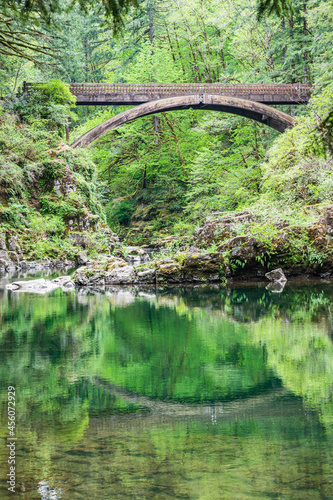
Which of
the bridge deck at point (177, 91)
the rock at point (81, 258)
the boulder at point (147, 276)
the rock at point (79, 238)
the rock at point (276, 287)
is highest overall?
the bridge deck at point (177, 91)

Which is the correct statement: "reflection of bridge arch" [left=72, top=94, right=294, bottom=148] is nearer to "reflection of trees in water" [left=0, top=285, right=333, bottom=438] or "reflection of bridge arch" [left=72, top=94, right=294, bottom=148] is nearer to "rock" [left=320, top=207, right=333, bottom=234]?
"rock" [left=320, top=207, right=333, bottom=234]

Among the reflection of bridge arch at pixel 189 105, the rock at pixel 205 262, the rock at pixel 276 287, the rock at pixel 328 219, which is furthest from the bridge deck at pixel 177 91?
the rock at pixel 276 287

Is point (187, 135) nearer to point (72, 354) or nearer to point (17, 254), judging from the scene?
point (17, 254)

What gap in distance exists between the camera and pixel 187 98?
2408cm

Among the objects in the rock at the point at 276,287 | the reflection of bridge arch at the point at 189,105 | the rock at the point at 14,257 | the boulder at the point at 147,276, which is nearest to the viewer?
the rock at the point at 276,287

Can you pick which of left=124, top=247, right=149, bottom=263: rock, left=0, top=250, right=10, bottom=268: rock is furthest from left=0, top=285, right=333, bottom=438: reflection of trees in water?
left=124, top=247, right=149, bottom=263: rock

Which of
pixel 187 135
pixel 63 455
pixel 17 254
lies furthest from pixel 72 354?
pixel 187 135

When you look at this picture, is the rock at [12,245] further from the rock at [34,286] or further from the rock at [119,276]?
the rock at [119,276]

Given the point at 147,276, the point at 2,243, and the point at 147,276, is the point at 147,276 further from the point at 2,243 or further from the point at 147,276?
the point at 2,243

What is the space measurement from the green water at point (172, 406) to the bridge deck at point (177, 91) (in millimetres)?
18960

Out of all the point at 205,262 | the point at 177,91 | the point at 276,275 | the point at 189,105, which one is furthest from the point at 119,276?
the point at 177,91

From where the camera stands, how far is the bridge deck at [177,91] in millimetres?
23547

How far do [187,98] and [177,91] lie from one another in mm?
753

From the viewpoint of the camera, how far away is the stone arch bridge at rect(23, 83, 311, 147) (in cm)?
2359
